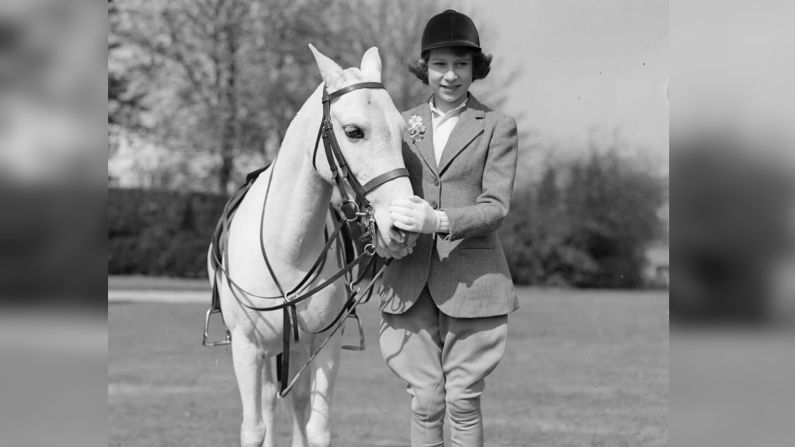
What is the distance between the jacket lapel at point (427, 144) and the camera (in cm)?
316

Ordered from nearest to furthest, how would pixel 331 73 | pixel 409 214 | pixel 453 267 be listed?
pixel 409 214
pixel 331 73
pixel 453 267

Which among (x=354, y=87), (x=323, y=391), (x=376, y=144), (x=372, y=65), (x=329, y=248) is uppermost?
(x=372, y=65)

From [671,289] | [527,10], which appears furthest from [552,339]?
[671,289]

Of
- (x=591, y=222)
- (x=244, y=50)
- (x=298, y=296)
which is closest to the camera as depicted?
(x=298, y=296)

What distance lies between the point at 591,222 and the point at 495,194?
14248 mm

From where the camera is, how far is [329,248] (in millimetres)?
3529

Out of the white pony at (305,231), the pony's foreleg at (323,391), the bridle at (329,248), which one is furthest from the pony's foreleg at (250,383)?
the pony's foreleg at (323,391)

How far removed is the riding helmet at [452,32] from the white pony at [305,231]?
25cm

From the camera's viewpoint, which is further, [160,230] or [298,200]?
[160,230]

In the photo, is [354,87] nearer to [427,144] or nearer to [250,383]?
[427,144]

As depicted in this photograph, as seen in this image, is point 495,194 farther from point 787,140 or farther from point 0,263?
point 0,263

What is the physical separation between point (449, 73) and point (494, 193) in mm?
511

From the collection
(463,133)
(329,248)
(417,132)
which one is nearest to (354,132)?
(417,132)

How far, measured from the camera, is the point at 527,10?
8.44 meters
